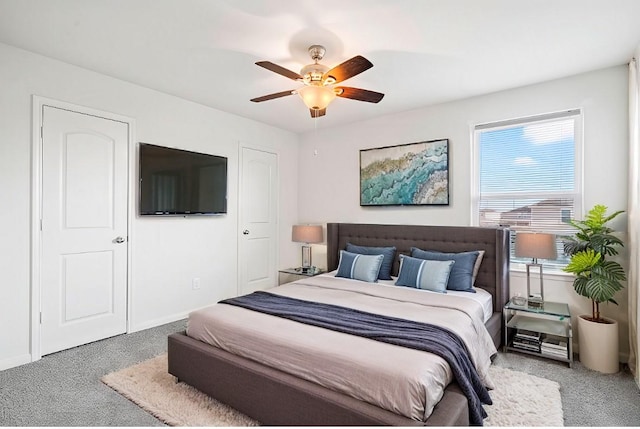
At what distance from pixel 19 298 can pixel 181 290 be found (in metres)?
1.46

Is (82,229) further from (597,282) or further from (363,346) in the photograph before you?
(597,282)

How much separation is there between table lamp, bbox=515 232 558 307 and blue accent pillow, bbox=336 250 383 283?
136cm

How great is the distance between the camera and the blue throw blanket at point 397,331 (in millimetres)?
1842

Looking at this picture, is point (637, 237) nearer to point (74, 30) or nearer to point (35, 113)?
point (74, 30)

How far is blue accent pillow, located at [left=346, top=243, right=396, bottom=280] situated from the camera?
3.82 metres

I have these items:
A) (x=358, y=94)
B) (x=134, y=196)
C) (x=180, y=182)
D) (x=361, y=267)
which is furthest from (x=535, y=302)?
(x=134, y=196)

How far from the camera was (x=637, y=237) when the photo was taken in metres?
2.52

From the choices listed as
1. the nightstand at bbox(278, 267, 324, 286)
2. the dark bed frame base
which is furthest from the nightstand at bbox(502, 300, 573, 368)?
the nightstand at bbox(278, 267, 324, 286)

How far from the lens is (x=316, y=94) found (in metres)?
2.55

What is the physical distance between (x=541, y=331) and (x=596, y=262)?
720 millimetres

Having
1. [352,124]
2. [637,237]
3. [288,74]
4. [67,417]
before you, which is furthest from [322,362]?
[352,124]

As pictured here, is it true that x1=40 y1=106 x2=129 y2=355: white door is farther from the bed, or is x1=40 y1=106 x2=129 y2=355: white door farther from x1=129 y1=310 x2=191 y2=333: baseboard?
the bed

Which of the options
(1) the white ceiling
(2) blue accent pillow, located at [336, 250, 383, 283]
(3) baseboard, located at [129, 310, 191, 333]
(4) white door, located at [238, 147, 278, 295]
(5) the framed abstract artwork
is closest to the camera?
(1) the white ceiling

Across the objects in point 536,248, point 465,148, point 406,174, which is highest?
point 465,148
